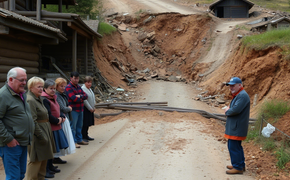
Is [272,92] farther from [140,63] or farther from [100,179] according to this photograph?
[140,63]

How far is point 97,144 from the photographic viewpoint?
697 centimetres

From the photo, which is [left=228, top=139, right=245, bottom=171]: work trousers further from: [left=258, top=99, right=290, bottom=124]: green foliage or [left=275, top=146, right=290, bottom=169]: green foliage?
[left=258, top=99, right=290, bottom=124]: green foliage

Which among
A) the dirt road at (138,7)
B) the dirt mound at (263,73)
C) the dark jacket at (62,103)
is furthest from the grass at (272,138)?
the dirt road at (138,7)

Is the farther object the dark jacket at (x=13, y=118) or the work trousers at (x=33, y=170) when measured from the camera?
the work trousers at (x=33, y=170)

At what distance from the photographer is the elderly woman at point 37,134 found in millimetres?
4211

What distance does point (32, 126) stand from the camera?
3918mm

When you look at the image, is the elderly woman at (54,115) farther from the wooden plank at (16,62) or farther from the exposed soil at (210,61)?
the wooden plank at (16,62)

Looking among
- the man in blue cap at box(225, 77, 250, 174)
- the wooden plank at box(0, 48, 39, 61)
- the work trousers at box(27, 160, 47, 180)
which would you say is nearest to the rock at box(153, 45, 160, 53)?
the wooden plank at box(0, 48, 39, 61)

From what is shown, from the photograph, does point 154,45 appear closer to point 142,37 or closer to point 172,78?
point 142,37

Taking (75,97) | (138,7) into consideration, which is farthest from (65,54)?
(138,7)

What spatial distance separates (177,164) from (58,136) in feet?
8.22

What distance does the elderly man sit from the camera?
359cm

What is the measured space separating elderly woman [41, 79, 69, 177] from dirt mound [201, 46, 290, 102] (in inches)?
350

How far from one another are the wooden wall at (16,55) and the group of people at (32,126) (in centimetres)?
360
